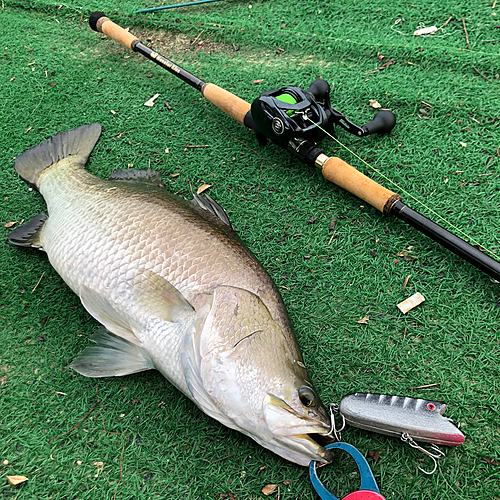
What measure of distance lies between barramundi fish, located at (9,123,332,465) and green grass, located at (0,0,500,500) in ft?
0.76

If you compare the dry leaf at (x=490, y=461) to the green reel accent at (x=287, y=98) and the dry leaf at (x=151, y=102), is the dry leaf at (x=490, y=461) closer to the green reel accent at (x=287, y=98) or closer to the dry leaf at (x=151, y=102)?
the green reel accent at (x=287, y=98)

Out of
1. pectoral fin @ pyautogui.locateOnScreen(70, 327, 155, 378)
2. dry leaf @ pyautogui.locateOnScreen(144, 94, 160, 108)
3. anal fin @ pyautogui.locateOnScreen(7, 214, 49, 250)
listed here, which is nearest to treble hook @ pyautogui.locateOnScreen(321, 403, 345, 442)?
pectoral fin @ pyautogui.locateOnScreen(70, 327, 155, 378)

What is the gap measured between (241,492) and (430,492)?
0.80 metres

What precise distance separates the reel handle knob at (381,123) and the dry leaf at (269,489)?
2129 millimetres

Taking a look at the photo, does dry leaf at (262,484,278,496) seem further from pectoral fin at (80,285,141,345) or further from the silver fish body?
pectoral fin at (80,285,141,345)

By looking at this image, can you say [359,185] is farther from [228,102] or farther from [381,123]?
[228,102]

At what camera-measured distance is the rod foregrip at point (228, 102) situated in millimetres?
2984

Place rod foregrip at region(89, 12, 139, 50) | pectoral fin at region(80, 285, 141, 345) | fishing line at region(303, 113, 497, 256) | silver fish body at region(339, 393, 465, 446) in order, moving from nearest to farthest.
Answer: silver fish body at region(339, 393, 465, 446) < pectoral fin at region(80, 285, 141, 345) < fishing line at region(303, 113, 497, 256) < rod foregrip at region(89, 12, 139, 50)

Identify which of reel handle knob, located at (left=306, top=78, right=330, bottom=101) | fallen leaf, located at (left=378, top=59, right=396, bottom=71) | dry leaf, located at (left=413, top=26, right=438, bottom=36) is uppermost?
reel handle knob, located at (left=306, top=78, right=330, bottom=101)

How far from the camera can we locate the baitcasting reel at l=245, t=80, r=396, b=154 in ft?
8.57

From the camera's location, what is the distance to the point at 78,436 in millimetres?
2051

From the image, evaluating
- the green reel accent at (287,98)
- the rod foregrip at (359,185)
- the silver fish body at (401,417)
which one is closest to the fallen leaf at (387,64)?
the green reel accent at (287,98)

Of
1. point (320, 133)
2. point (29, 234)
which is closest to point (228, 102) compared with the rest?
point (320, 133)

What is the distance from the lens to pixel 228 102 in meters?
3.04
